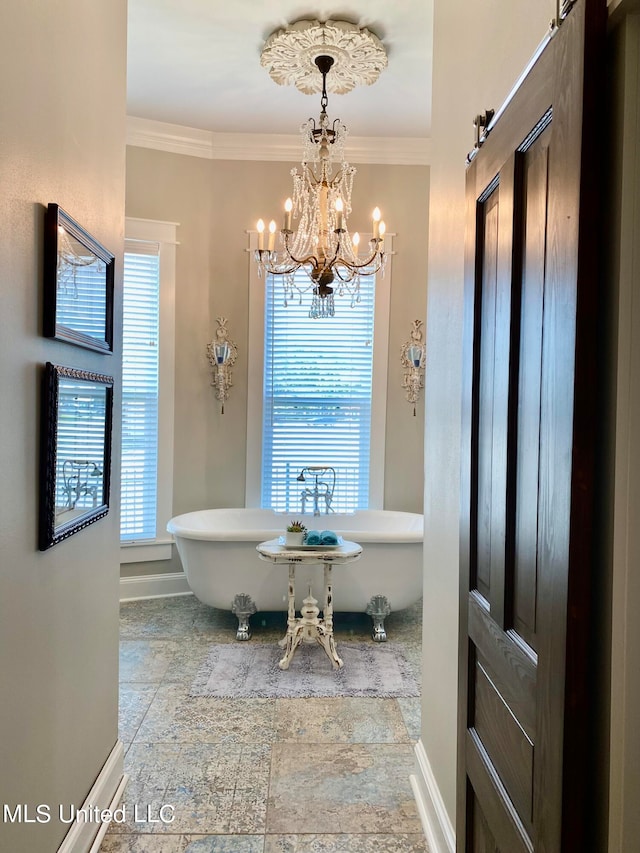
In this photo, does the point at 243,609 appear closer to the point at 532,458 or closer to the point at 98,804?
the point at 98,804

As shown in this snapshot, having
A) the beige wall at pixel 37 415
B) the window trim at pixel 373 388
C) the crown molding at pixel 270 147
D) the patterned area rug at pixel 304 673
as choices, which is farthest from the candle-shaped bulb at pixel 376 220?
the patterned area rug at pixel 304 673

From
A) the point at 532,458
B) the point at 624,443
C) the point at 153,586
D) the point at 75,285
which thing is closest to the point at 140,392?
the point at 153,586

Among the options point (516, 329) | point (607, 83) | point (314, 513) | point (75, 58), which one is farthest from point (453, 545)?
point (314, 513)

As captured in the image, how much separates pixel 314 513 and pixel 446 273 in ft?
8.94

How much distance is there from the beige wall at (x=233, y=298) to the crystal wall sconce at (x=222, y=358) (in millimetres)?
55

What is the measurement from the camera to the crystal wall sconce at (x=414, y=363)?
441 cm

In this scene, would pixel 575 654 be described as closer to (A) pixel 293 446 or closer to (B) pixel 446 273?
(B) pixel 446 273

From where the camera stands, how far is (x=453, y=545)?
175 cm

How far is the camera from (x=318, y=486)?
4.40 meters

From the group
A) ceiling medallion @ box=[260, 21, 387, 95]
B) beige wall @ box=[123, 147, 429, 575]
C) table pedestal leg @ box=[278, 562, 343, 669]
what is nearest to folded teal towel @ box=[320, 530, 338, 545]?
table pedestal leg @ box=[278, 562, 343, 669]

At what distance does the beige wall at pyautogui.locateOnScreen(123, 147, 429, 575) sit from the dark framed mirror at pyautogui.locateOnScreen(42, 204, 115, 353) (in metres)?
2.43

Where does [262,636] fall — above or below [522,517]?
below
